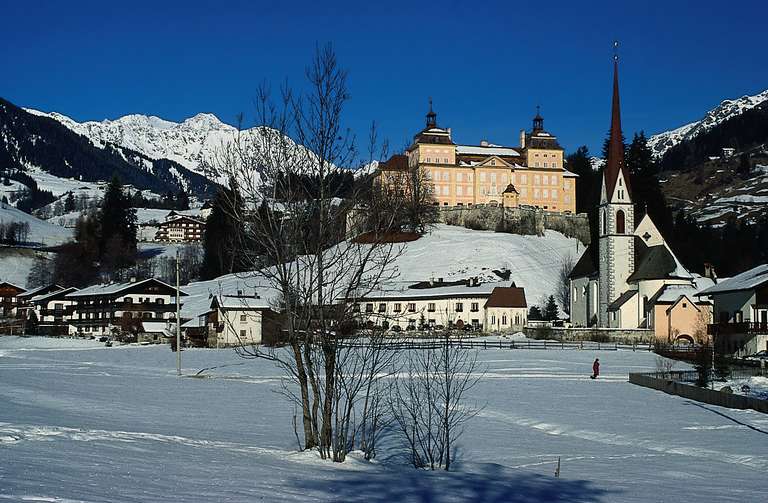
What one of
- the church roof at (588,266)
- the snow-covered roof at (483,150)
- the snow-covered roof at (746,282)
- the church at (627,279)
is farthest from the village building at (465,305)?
the snow-covered roof at (483,150)

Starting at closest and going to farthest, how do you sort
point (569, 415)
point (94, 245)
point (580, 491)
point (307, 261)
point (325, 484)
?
1. point (325, 484)
2. point (580, 491)
3. point (307, 261)
4. point (569, 415)
5. point (94, 245)

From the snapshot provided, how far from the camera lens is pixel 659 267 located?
75.6 meters

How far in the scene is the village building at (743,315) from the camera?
54.9m

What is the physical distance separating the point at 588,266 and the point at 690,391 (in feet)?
167

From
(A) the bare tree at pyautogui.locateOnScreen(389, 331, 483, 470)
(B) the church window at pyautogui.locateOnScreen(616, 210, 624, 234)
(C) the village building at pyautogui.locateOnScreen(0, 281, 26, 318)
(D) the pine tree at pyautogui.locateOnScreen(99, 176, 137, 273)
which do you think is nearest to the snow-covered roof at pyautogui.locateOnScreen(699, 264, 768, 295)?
(B) the church window at pyautogui.locateOnScreen(616, 210, 624, 234)

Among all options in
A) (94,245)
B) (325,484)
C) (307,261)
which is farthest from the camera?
(94,245)

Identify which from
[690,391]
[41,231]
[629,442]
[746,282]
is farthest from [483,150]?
[629,442]

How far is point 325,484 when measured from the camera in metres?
13.5

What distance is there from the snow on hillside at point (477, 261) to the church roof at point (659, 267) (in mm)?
15140

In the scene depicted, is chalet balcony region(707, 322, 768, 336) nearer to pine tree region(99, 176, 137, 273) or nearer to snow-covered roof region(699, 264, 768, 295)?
snow-covered roof region(699, 264, 768, 295)

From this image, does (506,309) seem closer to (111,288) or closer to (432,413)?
(111,288)

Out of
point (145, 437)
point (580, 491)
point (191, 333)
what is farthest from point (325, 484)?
point (191, 333)

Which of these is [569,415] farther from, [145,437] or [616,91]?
[616,91]

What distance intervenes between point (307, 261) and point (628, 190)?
7087cm
